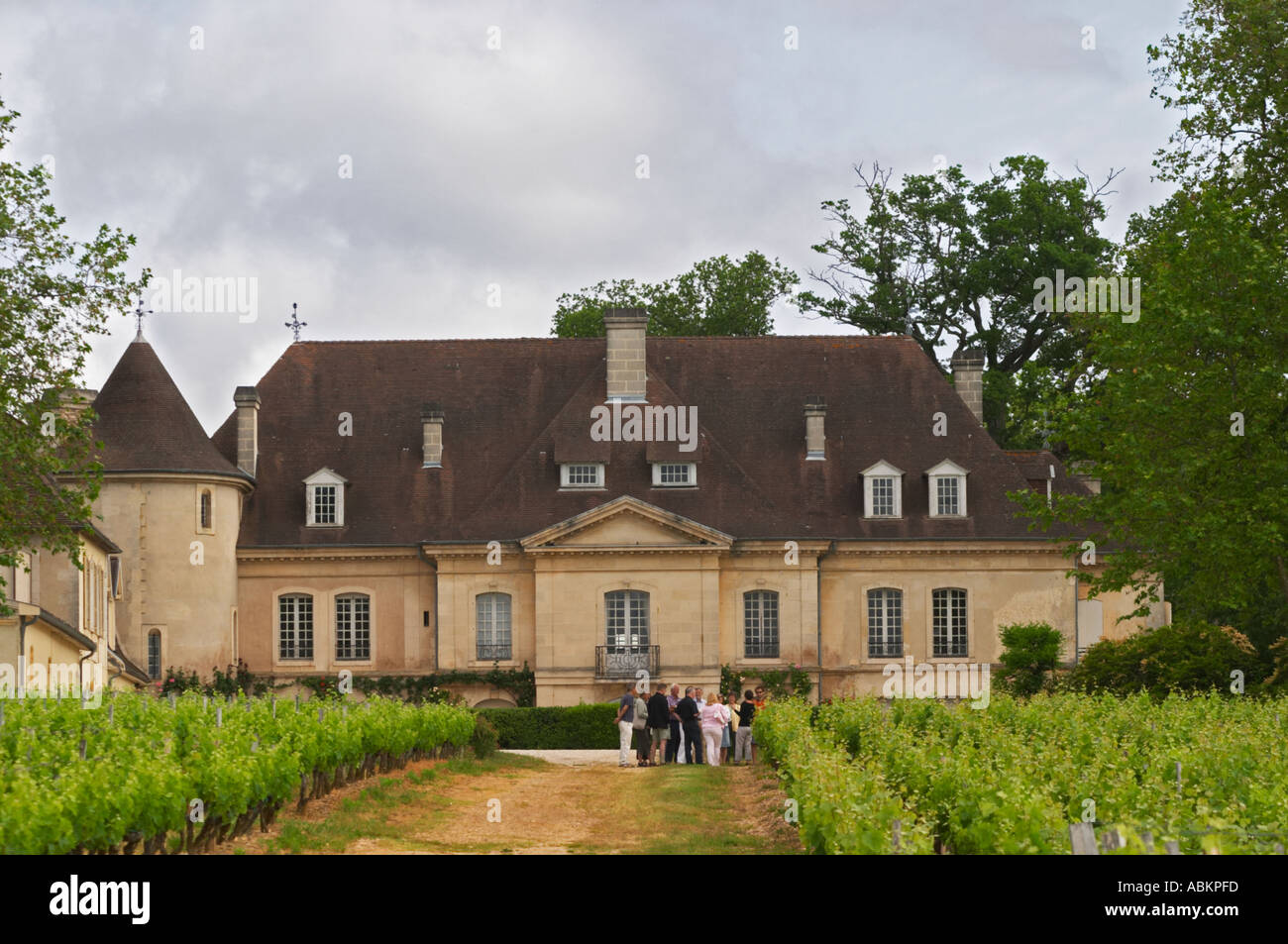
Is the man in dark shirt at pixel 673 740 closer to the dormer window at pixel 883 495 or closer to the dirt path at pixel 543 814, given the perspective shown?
the dirt path at pixel 543 814

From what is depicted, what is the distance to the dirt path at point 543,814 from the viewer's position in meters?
16.6

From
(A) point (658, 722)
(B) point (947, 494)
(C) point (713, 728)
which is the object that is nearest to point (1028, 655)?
(B) point (947, 494)

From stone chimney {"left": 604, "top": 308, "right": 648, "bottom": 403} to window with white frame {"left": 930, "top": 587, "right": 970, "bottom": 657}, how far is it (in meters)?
8.97

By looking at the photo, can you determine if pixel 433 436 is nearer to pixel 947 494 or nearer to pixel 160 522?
pixel 160 522

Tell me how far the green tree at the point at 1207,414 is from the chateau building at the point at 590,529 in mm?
10992

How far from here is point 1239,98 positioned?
30.8 m

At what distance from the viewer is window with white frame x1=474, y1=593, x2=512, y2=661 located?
40812 millimetres

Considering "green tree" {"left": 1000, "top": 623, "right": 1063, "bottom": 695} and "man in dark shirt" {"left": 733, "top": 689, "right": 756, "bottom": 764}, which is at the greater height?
"green tree" {"left": 1000, "top": 623, "right": 1063, "bottom": 695}

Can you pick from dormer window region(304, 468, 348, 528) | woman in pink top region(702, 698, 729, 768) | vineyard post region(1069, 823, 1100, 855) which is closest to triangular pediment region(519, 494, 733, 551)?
dormer window region(304, 468, 348, 528)

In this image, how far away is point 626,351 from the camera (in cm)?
4272

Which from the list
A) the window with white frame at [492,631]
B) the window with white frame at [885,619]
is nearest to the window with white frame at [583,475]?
the window with white frame at [492,631]

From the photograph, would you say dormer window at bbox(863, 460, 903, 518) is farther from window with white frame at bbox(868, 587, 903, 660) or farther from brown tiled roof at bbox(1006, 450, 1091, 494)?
brown tiled roof at bbox(1006, 450, 1091, 494)

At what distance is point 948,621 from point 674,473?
7.64 m

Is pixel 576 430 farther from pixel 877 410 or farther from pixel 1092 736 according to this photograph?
pixel 1092 736
